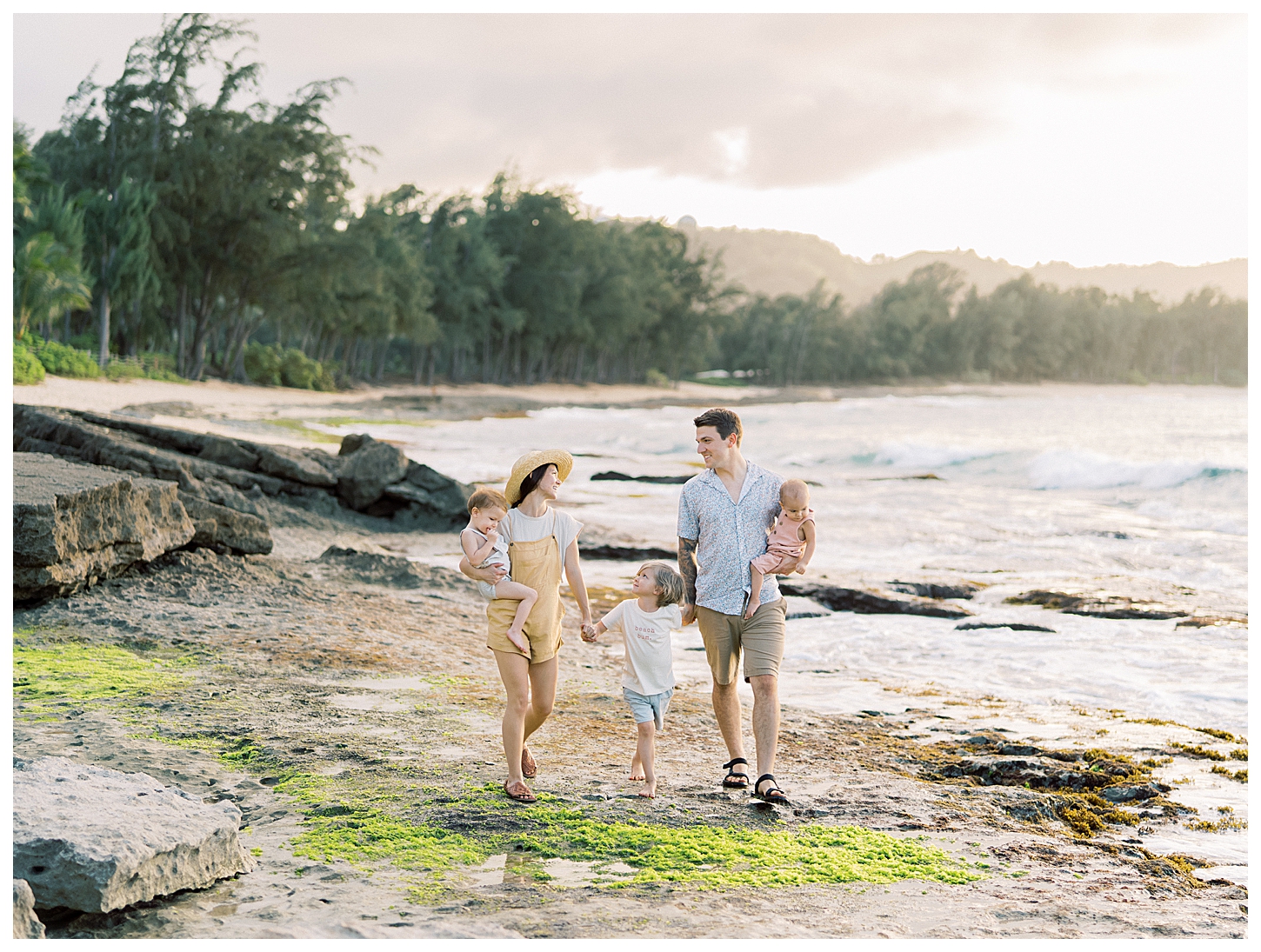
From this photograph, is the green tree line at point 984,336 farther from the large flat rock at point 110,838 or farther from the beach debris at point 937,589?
the large flat rock at point 110,838

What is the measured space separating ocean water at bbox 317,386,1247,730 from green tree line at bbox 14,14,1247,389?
33.5 ft

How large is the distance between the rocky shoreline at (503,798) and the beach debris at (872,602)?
262 cm

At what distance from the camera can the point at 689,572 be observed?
4543 mm

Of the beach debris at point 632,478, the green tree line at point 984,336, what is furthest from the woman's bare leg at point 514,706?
the green tree line at point 984,336

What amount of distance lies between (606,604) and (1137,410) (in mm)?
69965

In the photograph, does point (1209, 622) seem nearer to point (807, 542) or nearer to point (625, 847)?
point (807, 542)

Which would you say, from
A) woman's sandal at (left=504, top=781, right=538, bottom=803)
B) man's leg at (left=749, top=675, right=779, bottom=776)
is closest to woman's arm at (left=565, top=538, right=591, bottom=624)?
woman's sandal at (left=504, top=781, right=538, bottom=803)

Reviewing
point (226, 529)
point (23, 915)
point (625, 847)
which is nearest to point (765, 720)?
point (625, 847)

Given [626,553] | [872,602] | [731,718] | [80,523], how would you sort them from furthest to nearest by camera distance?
1. [626,553]
2. [872,602]
3. [80,523]
4. [731,718]

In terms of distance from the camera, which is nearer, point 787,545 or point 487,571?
point 487,571

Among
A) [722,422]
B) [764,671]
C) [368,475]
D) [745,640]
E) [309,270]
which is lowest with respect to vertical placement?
[764,671]

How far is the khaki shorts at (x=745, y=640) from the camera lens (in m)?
4.43

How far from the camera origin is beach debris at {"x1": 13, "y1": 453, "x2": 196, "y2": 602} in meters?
6.45

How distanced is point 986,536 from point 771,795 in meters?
11.4
